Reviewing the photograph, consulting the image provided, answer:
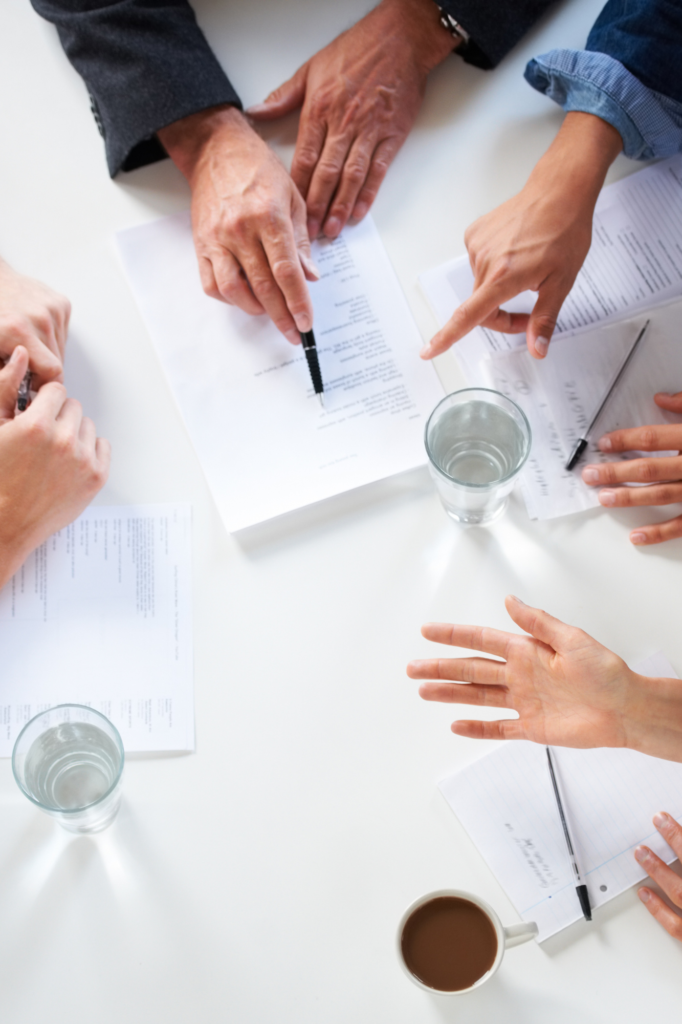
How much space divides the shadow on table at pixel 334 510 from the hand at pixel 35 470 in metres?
0.24

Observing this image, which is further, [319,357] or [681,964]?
[319,357]

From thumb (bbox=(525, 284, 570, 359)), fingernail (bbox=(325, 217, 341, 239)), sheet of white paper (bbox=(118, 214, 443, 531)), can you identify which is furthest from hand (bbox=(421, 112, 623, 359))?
fingernail (bbox=(325, 217, 341, 239))

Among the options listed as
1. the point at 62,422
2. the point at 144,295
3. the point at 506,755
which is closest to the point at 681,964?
the point at 506,755

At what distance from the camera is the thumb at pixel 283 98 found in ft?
4.22

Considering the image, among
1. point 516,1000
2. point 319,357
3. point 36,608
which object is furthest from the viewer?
point 319,357

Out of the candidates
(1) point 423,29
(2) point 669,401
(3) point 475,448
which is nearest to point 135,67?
(1) point 423,29

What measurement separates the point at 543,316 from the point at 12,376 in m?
0.76

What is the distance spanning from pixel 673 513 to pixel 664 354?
0.80 feet

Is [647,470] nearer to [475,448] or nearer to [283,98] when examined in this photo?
[475,448]

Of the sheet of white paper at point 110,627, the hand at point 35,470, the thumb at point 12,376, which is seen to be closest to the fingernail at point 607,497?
the sheet of white paper at point 110,627

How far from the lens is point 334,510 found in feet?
3.80

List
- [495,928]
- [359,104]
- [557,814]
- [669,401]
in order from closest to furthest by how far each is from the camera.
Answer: [495,928] < [557,814] < [669,401] < [359,104]

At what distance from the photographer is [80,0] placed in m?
1.25

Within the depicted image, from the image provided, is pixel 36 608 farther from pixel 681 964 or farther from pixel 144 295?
pixel 681 964
